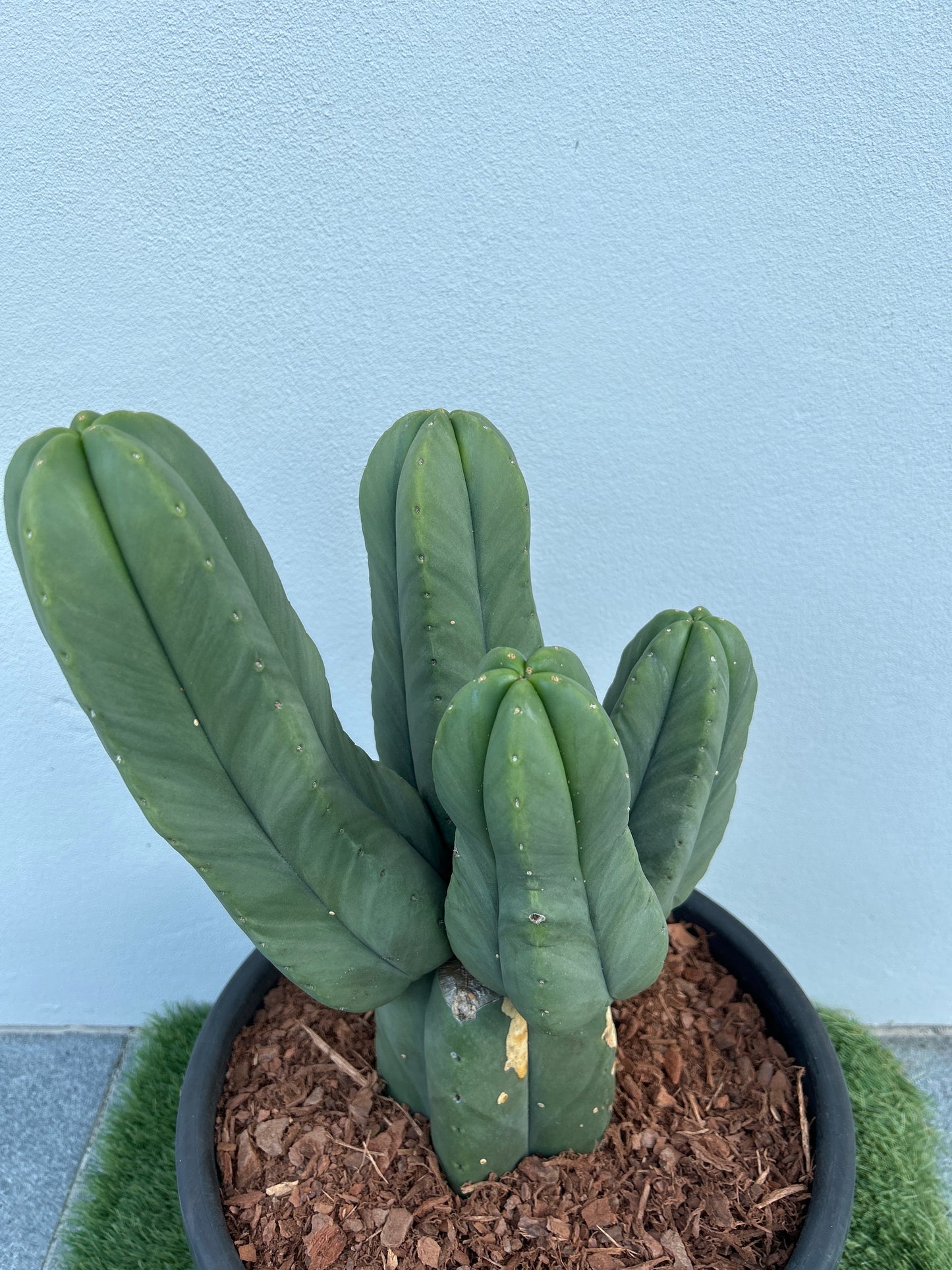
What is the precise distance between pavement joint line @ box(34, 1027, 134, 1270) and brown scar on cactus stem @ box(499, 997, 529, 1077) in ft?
2.48

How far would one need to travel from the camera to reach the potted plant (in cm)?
47

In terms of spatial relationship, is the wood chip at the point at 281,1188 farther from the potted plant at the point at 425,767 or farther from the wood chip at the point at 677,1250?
the wood chip at the point at 677,1250

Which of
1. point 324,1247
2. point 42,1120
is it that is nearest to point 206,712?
point 324,1247

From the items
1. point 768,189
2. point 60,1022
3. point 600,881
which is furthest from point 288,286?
point 60,1022

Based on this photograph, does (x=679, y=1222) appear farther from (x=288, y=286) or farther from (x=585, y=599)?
(x=288, y=286)

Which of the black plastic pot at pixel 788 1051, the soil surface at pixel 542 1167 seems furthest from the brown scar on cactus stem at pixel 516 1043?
the black plastic pot at pixel 788 1051

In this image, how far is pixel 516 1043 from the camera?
73 centimetres

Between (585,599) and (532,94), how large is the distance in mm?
564

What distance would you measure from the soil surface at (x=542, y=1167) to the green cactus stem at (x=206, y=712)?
0.26 meters

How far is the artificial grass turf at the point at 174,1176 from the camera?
0.93 m

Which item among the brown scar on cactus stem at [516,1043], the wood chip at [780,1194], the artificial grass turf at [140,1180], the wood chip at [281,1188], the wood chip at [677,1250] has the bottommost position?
the artificial grass turf at [140,1180]

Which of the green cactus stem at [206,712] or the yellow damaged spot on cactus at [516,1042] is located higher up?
the green cactus stem at [206,712]

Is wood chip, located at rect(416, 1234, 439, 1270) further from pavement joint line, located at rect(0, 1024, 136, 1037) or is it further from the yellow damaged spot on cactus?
pavement joint line, located at rect(0, 1024, 136, 1037)

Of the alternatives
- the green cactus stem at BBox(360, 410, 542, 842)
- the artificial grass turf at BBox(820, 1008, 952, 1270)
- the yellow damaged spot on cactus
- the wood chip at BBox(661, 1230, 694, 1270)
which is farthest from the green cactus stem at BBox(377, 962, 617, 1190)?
the artificial grass turf at BBox(820, 1008, 952, 1270)
